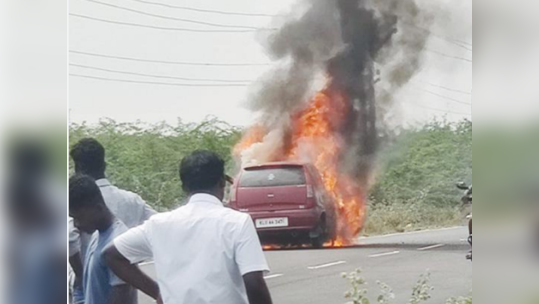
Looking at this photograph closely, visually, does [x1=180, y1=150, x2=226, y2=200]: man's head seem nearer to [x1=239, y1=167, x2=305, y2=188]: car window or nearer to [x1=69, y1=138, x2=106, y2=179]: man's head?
[x1=239, y1=167, x2=305, y2=188]: car window

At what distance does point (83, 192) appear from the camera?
4770 mm

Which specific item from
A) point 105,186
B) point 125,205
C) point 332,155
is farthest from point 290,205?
point 105,186

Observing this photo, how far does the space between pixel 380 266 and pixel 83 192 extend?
1.55m

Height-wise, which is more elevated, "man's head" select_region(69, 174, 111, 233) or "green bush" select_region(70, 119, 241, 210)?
"green bush" select_region(70, 119, 241, 210)

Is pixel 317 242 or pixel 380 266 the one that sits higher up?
pixel 317 242

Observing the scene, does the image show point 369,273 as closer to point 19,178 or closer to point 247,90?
point 247,90

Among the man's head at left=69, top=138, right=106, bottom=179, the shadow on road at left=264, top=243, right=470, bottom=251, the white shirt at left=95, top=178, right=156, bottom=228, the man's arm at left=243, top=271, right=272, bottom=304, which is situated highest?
the man's head at left=69, top=138, right=106, bottom=179

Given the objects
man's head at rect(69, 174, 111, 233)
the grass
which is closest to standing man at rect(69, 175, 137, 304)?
man's head at rect(69, 174, 111, 233)

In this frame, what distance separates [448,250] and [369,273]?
0.39 m

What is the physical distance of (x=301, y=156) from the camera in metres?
4.43

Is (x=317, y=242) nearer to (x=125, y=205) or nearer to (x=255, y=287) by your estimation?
(x=255, y=287)

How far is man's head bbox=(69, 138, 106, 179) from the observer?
4703mm

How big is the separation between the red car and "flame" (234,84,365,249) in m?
0.04

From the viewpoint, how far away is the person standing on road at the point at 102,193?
464 centimetres
